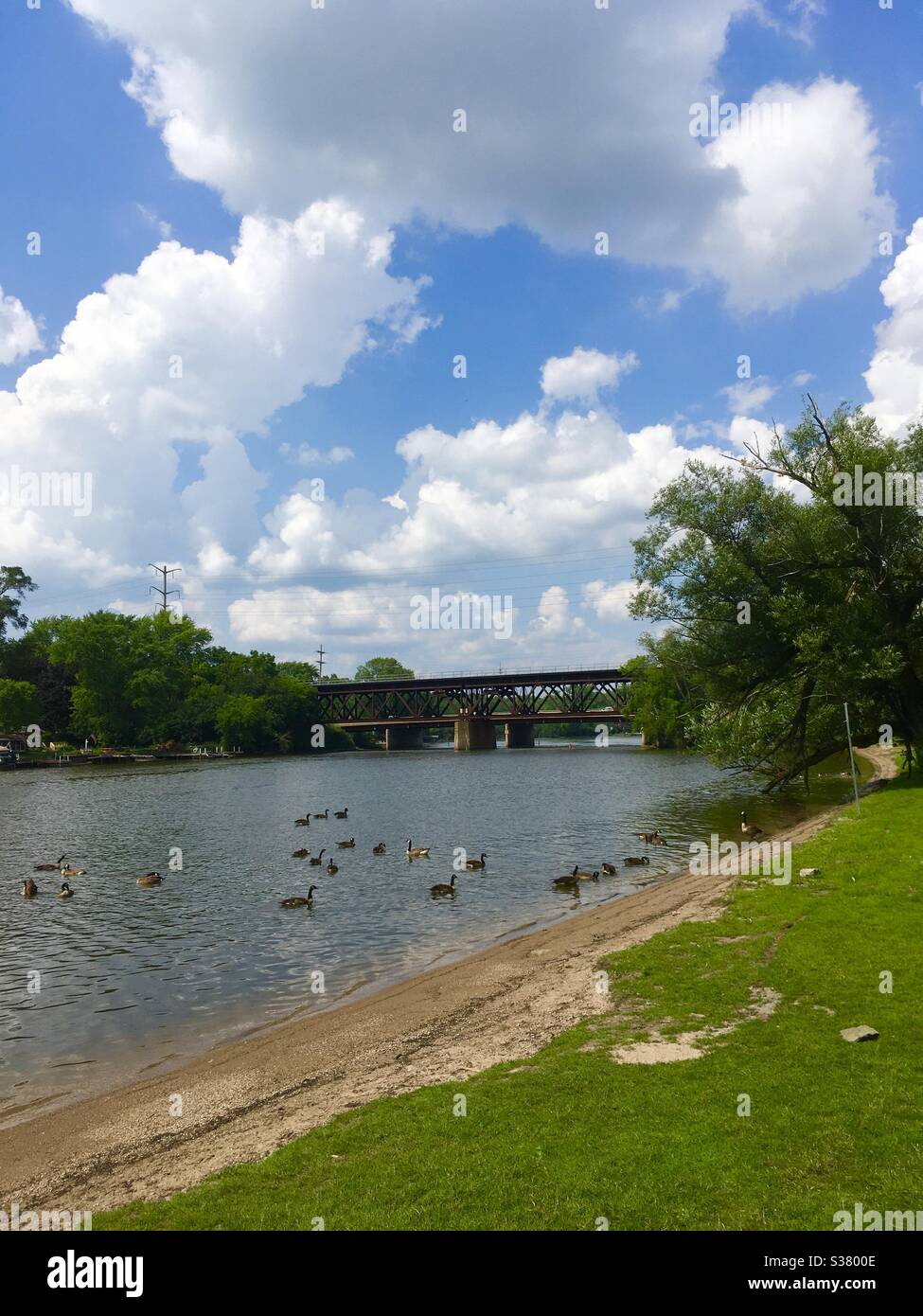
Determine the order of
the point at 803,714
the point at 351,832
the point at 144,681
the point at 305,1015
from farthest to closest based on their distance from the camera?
the point at 144,681 < the point at 351,832 < the point at 803,714 < the point at 305,1015

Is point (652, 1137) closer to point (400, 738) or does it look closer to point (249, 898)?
point (249, 898)

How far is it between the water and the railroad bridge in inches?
3265

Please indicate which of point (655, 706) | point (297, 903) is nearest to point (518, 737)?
point (655, 706)

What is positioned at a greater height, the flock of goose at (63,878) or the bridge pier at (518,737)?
the flock of goose at (63,878)

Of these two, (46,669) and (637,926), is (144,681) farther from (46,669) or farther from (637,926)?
(637,926)

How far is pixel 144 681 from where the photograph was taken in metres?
135

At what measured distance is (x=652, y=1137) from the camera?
27.7 feet

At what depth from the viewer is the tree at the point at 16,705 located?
118250mm

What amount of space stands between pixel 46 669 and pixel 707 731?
130m

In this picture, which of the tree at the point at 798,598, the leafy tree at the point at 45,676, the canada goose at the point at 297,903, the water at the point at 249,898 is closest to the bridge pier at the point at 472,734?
the leafy tree at the point at 45,676

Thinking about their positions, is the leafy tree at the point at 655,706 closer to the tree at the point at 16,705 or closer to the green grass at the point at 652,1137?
the green grass at the point at 652,1137

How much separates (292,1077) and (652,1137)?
21.9 feet
